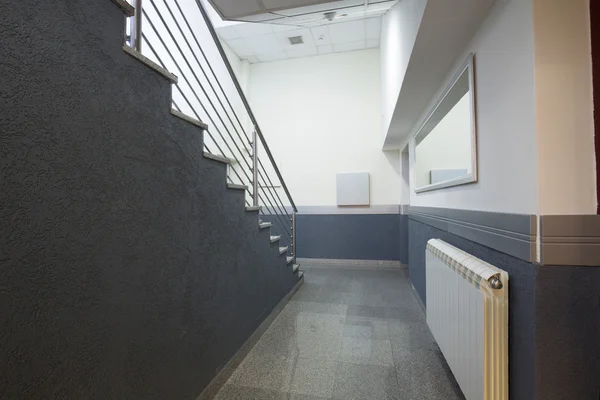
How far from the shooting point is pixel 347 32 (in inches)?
172

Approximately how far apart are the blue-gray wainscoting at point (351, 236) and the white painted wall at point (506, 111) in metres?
3.32

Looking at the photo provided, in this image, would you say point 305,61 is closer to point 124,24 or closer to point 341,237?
point 341,237

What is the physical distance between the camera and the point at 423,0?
4.32ft

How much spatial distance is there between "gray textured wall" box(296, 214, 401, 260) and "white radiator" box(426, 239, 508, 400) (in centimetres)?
305

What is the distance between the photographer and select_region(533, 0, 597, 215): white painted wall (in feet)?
3.11

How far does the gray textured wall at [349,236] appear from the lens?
4.80 m

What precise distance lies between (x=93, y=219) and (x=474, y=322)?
1.66 m

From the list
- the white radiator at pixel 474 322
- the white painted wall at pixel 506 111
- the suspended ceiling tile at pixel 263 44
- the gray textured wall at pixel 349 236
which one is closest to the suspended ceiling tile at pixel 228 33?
the suspended ceiling tile at pixel 263 44

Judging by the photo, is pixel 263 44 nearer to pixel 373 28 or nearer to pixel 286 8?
pixel 373 28

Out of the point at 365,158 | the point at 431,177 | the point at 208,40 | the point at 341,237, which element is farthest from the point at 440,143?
the point at 208,40

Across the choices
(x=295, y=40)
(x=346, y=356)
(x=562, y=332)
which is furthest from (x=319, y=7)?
(x=346, y=356)

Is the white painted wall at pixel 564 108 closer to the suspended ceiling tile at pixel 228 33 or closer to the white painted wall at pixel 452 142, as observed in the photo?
the white painted wall at pixel 452 142

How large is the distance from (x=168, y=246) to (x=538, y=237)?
153 centimetres

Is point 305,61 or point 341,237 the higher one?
point 305,61
